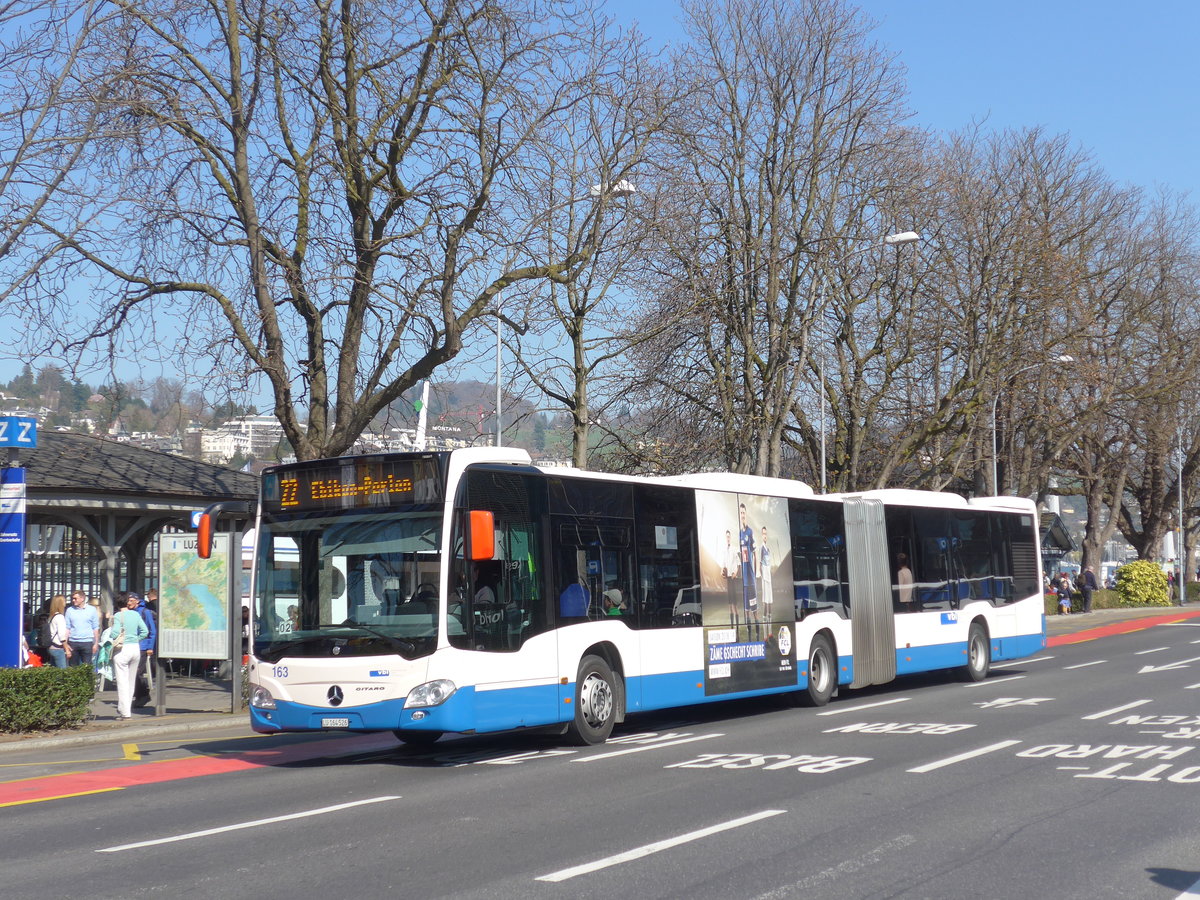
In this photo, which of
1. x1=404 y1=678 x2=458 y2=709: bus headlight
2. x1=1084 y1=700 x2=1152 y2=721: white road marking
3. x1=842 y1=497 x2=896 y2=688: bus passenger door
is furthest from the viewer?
x1=842 y1=497 x2=896 y2=688: bus passenger door

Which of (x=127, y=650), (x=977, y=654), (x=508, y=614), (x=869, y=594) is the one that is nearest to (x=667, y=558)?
(x=508, y=614)

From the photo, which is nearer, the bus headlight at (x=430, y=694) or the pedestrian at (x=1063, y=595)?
the bus headlight at (x=430, y=694)

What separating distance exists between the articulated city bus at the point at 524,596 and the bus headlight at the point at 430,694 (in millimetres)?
14

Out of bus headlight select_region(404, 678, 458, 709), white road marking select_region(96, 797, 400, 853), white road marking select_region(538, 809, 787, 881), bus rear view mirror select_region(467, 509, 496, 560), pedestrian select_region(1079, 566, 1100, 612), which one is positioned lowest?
white road marking select_region(538, 809, 787, 881)

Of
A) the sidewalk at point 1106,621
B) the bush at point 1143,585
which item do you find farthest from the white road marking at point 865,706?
the bush at point 1143,585

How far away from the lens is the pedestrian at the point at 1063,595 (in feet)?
169

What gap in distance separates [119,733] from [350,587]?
6147 millimetres

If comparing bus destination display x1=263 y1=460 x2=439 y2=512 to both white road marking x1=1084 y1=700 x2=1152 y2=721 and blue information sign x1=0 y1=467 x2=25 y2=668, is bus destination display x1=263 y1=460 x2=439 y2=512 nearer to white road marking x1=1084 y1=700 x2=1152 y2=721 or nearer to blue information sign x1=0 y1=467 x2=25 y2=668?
blue information sign x1=0 y1=467 x2=25 y2=668

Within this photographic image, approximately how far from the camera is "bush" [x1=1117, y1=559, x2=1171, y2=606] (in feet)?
188

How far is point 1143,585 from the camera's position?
5738 cm

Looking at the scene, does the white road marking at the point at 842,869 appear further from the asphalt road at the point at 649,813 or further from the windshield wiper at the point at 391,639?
the windshield wiper at the point at 391,639

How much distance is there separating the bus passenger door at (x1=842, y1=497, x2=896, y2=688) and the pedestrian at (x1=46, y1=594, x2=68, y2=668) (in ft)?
40.6

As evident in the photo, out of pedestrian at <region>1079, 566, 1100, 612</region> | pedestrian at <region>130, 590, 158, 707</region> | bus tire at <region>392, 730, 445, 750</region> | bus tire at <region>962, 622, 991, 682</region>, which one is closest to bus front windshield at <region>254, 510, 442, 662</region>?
bus tire at <region>392, 730, 445, 750</region>

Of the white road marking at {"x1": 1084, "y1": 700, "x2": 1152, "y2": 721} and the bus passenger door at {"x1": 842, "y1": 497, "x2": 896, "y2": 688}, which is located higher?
the bus passenger door at {"x1": 842, "y1": 497, "x2": 896, "y2": 688}
